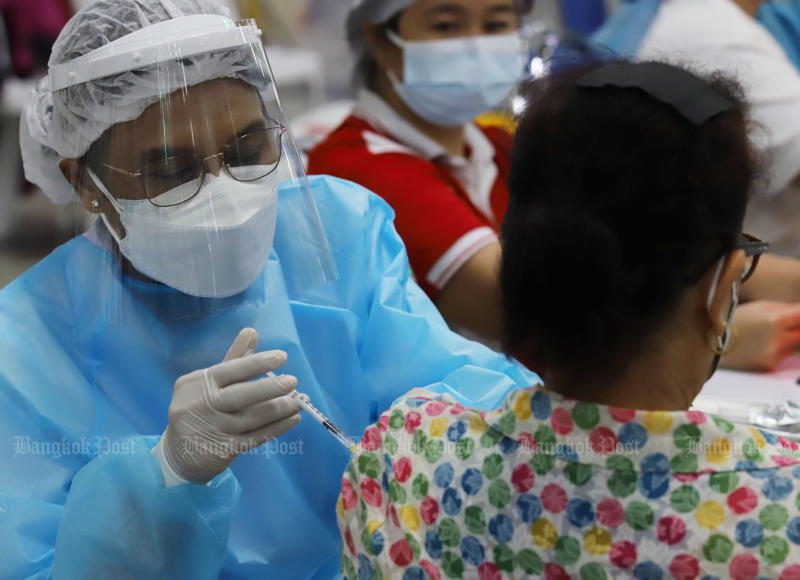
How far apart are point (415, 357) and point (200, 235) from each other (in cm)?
34

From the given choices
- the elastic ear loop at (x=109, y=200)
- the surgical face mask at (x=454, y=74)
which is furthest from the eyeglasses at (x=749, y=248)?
the surgical face mask at (x=454, y=74)

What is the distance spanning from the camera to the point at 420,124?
1920mm

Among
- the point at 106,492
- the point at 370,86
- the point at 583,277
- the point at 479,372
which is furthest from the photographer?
the point at 370,86

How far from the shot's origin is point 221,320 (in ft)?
3.66

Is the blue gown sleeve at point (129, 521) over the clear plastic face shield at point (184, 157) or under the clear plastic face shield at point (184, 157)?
under

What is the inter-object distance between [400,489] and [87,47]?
621 mm

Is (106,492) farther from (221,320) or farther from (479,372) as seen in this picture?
(479,372)

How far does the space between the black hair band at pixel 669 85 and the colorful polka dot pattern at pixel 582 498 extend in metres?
0.24

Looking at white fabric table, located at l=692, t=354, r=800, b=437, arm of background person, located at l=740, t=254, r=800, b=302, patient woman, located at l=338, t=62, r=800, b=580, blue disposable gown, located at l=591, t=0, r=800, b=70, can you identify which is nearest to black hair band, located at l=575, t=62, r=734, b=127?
patient woman, located at l=338, t=62, r=800, b=580

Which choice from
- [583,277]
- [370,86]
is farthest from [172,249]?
[370,86]

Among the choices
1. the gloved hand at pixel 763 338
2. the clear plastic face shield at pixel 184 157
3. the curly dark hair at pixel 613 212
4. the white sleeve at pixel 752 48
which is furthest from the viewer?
the white sleeve at pixel 752 48

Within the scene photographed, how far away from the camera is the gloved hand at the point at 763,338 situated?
153cm

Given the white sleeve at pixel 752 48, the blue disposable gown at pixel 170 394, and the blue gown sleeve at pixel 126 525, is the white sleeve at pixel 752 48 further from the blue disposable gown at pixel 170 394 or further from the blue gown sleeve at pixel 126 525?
the blue gown sleeve at pixel 126 525

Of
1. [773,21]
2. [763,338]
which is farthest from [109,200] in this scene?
[773,21]
